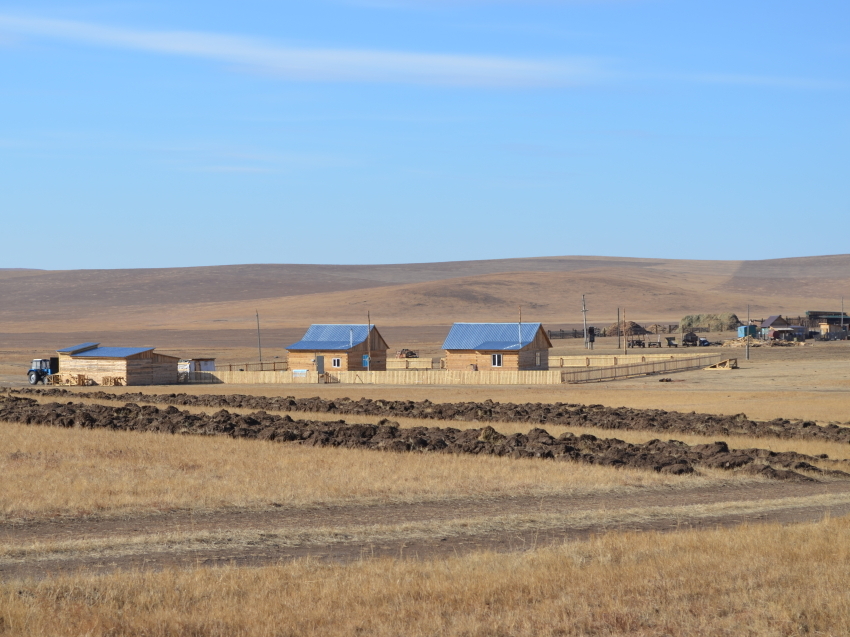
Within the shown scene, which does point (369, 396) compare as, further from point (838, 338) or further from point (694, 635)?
point (838, 338)

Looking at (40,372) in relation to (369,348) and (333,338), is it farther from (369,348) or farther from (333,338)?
(369,348)

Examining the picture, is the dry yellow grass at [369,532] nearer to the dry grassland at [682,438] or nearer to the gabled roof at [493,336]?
the dry grassland at [682,438]

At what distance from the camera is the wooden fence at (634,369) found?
212 feet

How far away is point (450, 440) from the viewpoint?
29203 mm

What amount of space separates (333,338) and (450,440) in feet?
147

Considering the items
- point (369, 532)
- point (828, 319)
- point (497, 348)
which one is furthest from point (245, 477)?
point (828, 319)

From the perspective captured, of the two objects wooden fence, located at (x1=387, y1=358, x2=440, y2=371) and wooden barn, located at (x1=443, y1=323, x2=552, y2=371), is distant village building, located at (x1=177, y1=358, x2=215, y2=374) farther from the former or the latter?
wooden barn, located at (x1=443, y1=323, x2=552, y2=371)

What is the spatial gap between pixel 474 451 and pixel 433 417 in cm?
1231

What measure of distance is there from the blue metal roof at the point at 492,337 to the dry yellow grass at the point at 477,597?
56.0 m

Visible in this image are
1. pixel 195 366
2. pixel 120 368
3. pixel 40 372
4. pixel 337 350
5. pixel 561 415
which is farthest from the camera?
pixel 195 366

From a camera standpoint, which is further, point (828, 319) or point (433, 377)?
point (828, 319)

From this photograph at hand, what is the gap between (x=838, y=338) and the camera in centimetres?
11888

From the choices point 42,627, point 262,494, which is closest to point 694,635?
point 42,627

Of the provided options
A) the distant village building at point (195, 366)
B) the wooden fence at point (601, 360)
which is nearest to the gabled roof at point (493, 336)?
the wooden fence at point (601, 360)
